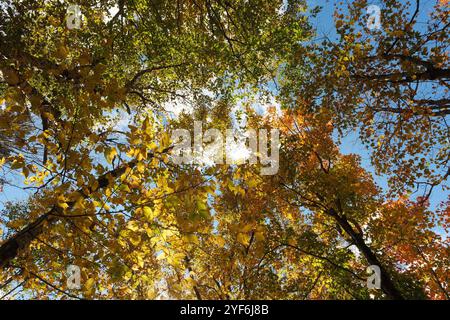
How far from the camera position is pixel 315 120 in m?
9.46

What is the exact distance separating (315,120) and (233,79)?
3.25m

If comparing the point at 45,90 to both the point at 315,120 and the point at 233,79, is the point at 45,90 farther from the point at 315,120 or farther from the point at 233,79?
the point at 315,120

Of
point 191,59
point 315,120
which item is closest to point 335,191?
point 315,120

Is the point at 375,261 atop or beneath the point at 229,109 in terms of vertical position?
beneath

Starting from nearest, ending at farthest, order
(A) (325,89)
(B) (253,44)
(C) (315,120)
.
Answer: (B) (253,44), (A) (325,89), (C) (315,120)

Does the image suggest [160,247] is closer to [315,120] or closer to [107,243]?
[107,243]

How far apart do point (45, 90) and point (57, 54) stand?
7.52 m

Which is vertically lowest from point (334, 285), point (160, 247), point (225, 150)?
point (334, 285)

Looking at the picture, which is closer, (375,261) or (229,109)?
(375,261)
